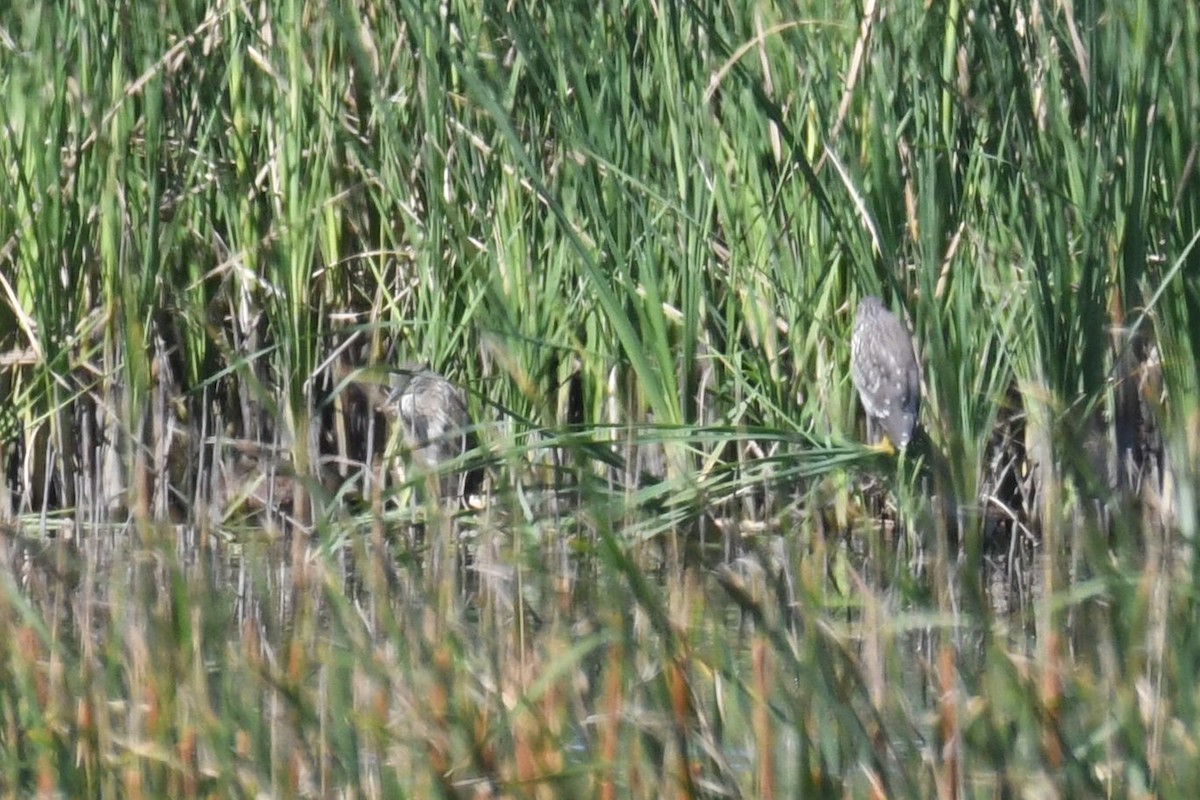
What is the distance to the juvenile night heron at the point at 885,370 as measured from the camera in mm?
4438

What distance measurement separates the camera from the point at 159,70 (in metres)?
4.86

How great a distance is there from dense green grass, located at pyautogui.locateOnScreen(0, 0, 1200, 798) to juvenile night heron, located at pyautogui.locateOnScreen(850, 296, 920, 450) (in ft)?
0.35

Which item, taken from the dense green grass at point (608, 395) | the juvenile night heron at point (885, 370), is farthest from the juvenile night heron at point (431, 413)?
the juvenile night heron at point (885, 370)

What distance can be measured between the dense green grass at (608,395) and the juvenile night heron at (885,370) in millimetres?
106

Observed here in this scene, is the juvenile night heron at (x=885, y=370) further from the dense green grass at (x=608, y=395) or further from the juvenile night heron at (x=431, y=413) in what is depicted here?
the juvenile night heron at (x=431, y=413)

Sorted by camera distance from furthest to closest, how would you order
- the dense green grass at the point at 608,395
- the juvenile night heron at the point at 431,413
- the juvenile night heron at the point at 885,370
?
the juvenile night heron at the point at 431,413
the juvenile night heron at the point at 885,370
the dense green grass at the point at 608,395

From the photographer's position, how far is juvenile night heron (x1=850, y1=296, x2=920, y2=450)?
14.6 ft

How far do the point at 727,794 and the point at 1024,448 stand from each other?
8.28ft

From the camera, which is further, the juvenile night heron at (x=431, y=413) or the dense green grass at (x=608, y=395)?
the juvenile night heron at (x=431, y=413)

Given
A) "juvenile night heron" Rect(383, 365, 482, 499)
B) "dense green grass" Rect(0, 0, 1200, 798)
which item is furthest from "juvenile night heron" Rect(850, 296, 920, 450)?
"juvenile night heron" Rect(383, 365, 482, 499)

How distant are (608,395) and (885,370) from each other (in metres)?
0.67

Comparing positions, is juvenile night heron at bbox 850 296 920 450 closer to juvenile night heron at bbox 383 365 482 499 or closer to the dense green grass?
the dense green grass

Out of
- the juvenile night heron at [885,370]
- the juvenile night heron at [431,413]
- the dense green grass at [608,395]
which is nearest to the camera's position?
the dense green grass at [608,395]

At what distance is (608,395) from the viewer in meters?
4.73
